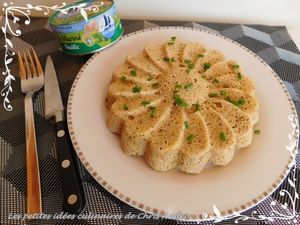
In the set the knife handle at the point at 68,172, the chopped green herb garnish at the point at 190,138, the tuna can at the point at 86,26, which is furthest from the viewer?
the tuna can at the point at 86,26

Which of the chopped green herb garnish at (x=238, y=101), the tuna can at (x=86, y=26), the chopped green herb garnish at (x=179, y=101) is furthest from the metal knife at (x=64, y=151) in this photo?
the chopped green herb garnish at (x=238, y=101)

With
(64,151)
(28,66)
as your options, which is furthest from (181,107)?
(28,66)

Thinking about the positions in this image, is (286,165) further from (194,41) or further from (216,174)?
(194,41)

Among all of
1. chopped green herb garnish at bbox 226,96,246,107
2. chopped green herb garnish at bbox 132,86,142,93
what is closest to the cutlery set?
chopped green herb garnish at bbox 132,86,142,93

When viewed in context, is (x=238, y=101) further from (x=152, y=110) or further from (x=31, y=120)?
(x=31, y=120)

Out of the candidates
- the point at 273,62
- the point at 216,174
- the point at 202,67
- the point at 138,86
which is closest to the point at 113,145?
the point at 138,86

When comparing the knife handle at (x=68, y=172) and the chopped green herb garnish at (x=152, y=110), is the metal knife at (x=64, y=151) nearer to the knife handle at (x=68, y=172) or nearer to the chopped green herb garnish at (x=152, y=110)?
the knife handle at (x=68, y=172)

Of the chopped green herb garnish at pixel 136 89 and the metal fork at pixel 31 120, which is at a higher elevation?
the chopped green herb garnish at pixel 136 89
